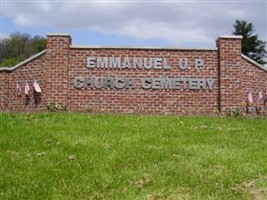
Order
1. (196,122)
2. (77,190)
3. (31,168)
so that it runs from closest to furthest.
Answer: (77,190), (31,168), (196,122)

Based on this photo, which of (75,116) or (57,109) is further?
(57,109)

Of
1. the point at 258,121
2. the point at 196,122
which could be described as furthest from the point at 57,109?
the point at 258,121

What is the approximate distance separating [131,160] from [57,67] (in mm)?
8597

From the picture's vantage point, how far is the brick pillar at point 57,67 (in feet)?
50.2

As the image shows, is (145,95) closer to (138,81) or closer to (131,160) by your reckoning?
(138,81)

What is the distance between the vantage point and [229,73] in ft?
50.5

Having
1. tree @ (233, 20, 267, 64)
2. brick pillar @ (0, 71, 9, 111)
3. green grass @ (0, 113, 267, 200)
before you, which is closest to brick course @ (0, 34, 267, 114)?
brick pillar @ (0, 71, 9, 111)

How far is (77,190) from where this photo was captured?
6098 mm

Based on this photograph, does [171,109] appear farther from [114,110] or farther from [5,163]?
[5,163]

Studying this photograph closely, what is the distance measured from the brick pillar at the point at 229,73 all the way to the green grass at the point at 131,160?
14.0ft

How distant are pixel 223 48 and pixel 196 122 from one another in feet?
16.4

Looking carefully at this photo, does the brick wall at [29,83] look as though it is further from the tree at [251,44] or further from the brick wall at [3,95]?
the tree at [251,44]

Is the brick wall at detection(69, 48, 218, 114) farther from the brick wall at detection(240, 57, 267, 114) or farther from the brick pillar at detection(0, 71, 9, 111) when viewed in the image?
the brick pillar at detection(0, 71, 9, 111)

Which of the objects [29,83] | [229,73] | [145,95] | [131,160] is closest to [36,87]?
[29,83]
